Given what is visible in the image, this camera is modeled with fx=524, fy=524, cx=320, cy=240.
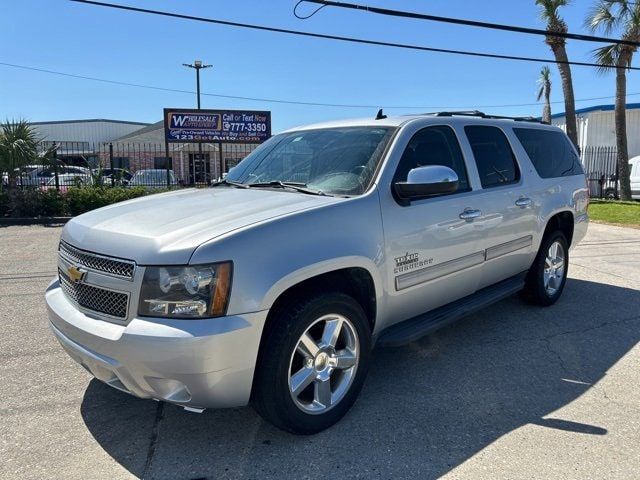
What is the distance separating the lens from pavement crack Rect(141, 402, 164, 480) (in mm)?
2838

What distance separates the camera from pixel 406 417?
3.37m

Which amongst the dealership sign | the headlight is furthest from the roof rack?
the dealership sign

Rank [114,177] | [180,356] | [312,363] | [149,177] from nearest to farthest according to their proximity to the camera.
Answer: [180,356] < [312,363] < [114,177] < [149,177]

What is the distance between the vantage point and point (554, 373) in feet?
13.3

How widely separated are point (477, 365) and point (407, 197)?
1.58 meters

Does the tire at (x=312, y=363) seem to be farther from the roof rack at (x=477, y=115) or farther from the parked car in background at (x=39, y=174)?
the parked car in background at (x=39, y=174)

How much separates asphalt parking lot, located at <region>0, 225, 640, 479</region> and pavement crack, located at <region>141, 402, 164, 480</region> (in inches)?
0.5

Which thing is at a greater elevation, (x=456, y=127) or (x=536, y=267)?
(x=456, y=127)

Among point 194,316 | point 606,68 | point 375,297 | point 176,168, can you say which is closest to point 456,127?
point 375,297

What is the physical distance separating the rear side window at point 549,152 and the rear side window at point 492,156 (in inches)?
14.8

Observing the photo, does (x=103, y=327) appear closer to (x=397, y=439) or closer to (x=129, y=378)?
(x=129, y=378)

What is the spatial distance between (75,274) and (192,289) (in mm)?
886

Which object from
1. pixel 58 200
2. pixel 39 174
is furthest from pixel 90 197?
pixel 39 174

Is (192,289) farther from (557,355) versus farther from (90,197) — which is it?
(90,197)
